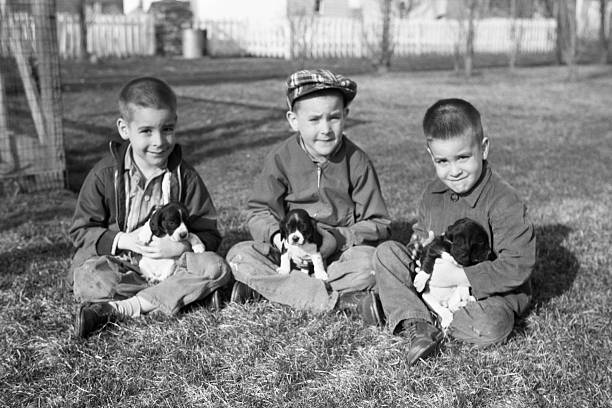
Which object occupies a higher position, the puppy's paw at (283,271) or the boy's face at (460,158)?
the boy's face at (460,158)

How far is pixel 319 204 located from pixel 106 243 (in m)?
1.28

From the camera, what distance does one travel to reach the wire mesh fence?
6770 millimetres

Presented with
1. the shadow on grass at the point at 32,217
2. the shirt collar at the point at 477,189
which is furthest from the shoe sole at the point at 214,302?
the shadow on grass at the point at 32,217

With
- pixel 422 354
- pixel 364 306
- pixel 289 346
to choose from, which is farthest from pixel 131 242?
pixel 422 354

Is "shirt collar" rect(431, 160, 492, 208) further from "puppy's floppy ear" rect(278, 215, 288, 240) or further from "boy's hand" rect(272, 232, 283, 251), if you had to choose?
"boy's hand" rect(272, 232, 283, 251)

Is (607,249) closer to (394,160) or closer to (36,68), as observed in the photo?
(394,160)

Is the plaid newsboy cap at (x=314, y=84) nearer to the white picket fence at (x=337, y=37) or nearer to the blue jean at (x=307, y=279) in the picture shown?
the blue jean at (x=307, y=279)

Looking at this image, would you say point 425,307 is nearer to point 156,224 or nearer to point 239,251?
point 239,251

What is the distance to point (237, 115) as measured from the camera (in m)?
11.8

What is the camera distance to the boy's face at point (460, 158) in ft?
11.8

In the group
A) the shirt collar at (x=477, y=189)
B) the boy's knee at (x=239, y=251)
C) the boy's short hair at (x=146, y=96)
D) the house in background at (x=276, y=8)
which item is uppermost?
the house in background at (x=276, y=8)

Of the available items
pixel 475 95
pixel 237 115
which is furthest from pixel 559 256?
pixel 475 95

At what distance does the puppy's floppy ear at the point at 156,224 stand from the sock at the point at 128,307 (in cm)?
38

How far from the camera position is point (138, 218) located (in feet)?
13.4
